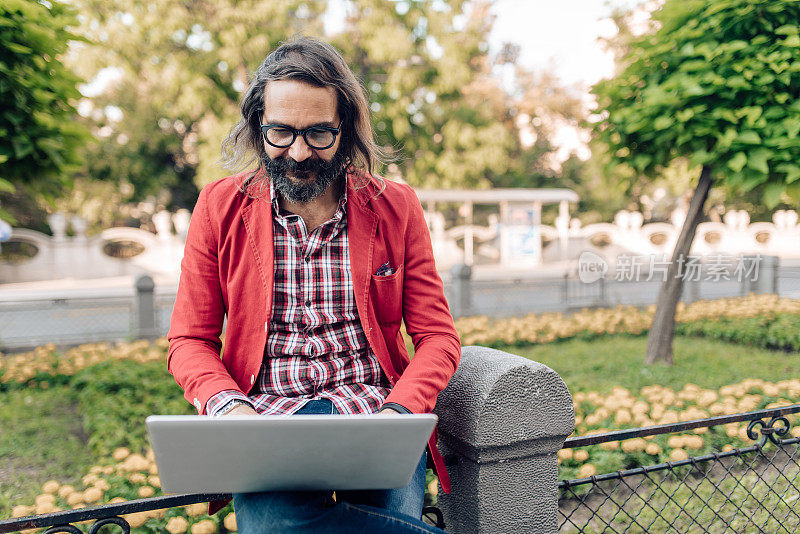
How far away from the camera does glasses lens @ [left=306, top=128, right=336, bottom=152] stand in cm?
161

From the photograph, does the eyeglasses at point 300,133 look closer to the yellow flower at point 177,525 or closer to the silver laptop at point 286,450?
the silver laptop at point 286,450

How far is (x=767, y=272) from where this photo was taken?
400 inches

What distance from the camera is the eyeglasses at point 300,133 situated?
1602 millimetres

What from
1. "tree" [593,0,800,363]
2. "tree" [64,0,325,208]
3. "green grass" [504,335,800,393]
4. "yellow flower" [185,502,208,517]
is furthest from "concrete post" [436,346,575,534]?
"tree" [64,0,325,208]

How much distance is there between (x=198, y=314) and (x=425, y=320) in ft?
2.18

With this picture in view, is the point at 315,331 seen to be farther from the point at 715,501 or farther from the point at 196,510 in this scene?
the point at 715,501

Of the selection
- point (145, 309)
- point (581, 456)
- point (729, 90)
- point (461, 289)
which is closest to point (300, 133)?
point (581, 456)

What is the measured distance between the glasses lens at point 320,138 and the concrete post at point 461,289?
737 centimetres

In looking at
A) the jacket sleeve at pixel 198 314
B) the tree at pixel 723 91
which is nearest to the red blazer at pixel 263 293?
the jacket sleeve at pixel 198 314

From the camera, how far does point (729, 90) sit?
415 cm

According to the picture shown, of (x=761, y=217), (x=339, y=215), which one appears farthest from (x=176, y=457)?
(x=761, y=217)

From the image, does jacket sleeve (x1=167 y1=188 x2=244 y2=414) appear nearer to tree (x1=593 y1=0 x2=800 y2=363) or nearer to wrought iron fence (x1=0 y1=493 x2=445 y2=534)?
wrought iron fence (x1=0 y1=493 x2=445 y2=534)

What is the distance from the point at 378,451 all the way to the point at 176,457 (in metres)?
0.41

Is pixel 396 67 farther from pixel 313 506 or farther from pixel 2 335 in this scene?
pixel 313 506
